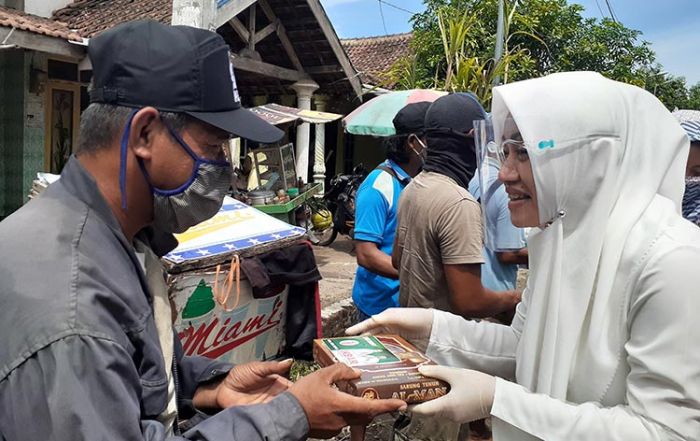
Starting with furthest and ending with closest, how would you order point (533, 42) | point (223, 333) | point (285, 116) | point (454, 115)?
point (533, 42)
point (285, 116)
point (223, 333)
point (454, 115)

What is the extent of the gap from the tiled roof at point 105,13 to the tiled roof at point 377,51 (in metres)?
7.31

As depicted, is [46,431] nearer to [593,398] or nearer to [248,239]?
[593,398]

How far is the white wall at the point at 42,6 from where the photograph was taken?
8.55 meters

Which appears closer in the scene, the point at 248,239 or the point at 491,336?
the point at 491,336

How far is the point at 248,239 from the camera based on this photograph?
125 inches

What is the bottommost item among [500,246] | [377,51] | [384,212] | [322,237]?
[322,237]

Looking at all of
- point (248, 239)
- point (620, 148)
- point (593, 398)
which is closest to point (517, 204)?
point (620, 148)

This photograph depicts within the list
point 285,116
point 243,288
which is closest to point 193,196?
point 243,288

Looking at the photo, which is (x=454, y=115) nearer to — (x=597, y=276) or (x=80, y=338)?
(x=597, y=276)

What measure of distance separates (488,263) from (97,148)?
6.55 ft

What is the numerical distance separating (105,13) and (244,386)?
8407mm

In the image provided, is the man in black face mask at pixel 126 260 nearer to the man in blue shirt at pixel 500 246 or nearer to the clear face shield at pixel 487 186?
the clear face shield at pixel 487 186

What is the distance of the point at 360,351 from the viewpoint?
1.75 metres

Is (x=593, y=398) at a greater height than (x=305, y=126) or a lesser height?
lesser
